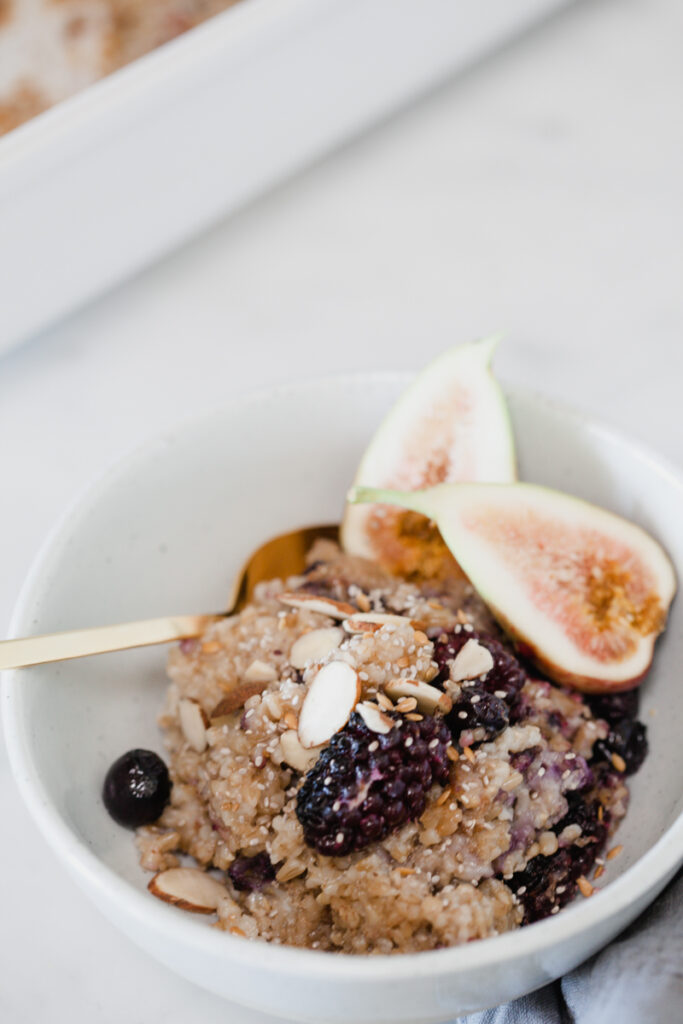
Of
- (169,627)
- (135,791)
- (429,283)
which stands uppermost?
(429,283)

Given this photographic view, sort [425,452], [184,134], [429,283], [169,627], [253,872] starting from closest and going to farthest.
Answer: [253,872] < [169,627] < [425,452] < [184,134] < [429,283]

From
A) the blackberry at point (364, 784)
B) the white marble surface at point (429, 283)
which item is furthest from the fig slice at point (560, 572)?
the white marble surface at point (429, 283)

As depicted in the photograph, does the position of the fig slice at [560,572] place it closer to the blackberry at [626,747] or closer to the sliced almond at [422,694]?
the blackberry at [626,747]

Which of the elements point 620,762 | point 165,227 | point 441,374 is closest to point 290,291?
point 165,227

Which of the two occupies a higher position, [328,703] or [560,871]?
[328,703]

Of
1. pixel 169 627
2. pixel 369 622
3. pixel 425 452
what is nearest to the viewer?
pixel 369 622

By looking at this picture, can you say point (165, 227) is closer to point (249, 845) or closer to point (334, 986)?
point (249, 845)

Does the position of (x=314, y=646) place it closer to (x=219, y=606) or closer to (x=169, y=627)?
(x=169, y=627)

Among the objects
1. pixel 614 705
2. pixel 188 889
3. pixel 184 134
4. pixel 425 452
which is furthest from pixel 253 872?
pixel 184 134
